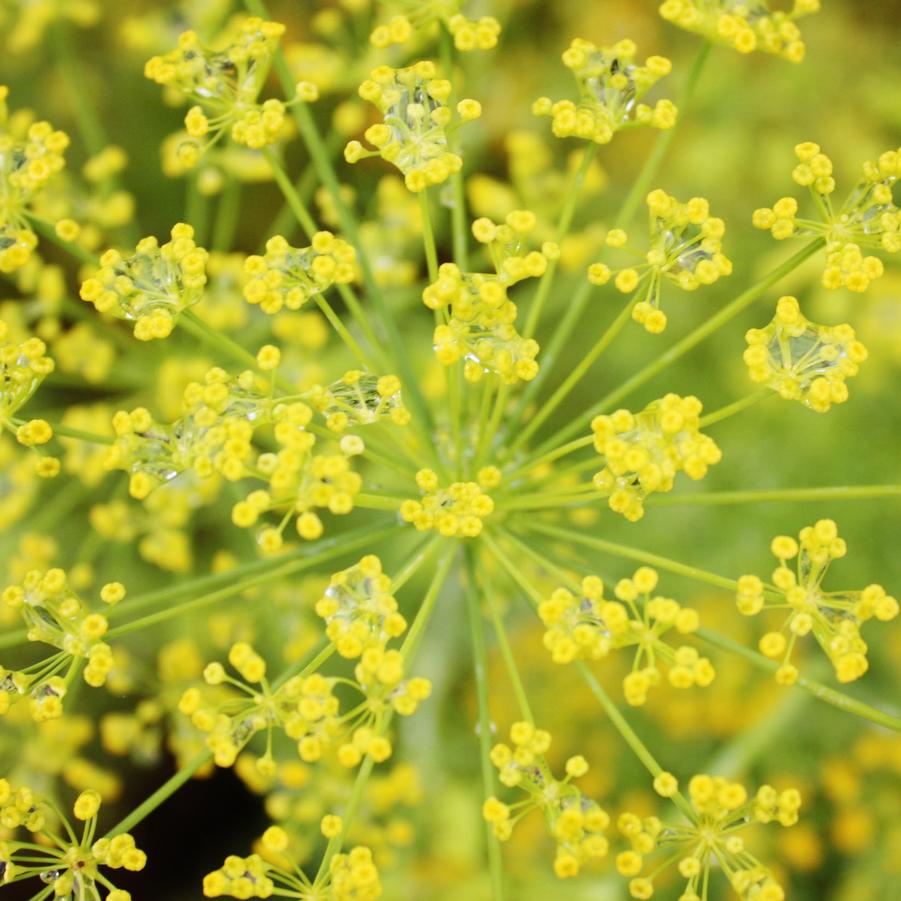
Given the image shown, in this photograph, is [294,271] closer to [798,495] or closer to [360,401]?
→ [360,401]

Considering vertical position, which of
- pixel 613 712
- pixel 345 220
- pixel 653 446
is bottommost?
pixel 613 712

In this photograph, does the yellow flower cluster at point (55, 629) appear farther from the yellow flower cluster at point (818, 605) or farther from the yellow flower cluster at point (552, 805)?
the yellow flower cluster at point (818, 605)

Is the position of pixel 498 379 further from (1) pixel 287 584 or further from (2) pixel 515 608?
(2) pixel 515 608

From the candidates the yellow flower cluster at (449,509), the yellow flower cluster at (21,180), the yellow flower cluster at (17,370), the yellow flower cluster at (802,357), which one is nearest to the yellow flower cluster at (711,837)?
the yellow flower cluster at (449,509)

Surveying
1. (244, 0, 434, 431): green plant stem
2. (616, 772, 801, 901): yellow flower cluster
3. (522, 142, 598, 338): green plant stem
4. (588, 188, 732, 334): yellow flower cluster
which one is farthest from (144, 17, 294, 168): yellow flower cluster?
(616, 772, 801, 901): yellow flower cluster

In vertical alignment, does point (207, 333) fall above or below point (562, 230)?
below

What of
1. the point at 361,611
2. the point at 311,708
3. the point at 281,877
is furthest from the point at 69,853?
the point at 361,611
